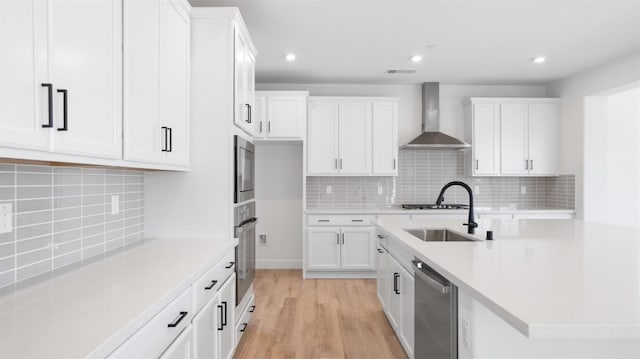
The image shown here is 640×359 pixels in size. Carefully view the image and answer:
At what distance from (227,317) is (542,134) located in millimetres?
4903

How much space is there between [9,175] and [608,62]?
18.7 feet

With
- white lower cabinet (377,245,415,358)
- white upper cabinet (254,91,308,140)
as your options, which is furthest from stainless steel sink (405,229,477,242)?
white upper cabinet (254,91,308,140)

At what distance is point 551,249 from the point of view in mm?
1942

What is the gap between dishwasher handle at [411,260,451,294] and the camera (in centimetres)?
158

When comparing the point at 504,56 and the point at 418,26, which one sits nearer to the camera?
the point at 418,26

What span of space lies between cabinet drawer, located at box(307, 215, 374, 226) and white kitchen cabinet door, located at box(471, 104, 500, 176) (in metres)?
1.73

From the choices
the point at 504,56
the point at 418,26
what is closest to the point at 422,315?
the point at 418,26

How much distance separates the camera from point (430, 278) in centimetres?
175

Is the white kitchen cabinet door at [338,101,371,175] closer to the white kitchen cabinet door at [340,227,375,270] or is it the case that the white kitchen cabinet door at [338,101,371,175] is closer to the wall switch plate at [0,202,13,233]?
the white kitchen cabinet door at [340,227,375,270]

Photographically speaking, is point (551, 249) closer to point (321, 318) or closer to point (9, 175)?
point (321, 318)

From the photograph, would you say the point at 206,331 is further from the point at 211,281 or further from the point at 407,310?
the point at 407,310

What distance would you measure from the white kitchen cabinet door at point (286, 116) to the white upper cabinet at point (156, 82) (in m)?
2.37

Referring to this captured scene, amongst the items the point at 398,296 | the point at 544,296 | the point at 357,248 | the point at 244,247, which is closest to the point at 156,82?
the point at 244,247

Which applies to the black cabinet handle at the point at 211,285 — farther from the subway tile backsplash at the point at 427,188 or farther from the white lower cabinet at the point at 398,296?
the subway tile backsplash at the point at 427,188
